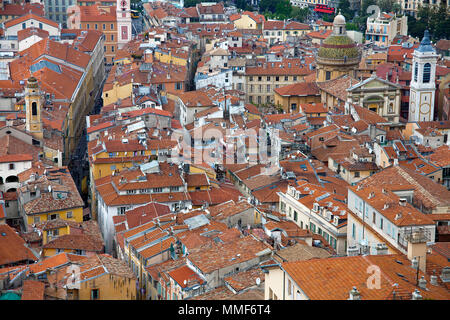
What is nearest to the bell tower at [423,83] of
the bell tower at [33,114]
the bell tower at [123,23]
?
the bell tower at [33,114]

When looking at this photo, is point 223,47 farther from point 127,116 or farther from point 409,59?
point 127,116

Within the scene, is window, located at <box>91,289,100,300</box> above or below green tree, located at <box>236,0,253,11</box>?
below

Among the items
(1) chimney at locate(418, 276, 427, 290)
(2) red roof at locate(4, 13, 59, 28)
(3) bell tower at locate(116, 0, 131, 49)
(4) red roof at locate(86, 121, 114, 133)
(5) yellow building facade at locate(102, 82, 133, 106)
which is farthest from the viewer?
(3) bell tower at locate(116, 0, 131, 49)

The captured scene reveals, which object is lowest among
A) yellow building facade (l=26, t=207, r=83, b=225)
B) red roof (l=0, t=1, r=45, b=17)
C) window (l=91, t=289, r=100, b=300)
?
yellow building facade (l=26, t=207, r=83, b=225)

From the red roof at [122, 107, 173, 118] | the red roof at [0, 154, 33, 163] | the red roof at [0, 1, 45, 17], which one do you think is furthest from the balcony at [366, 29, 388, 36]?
the red roof at [0, 154, 33, 163]

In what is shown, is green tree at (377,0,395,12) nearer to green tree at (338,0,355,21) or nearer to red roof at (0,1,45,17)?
green tree at (338,0,355,21)
